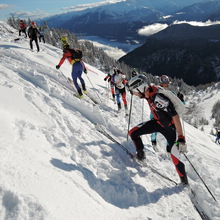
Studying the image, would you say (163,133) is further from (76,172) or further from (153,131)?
→ (76,172)

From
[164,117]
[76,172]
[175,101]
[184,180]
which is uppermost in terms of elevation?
[175,101]

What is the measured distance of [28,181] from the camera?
10.6ft

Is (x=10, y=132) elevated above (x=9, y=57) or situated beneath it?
situated beneath

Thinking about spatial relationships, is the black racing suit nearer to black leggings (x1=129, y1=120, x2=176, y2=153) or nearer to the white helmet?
black leggings (x1=129, y1=120, x2=176, y2=153)

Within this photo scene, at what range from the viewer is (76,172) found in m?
4.32

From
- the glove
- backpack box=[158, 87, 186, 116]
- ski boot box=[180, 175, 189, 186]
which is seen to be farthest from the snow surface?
backpack box=[158, 87, 186, 116]

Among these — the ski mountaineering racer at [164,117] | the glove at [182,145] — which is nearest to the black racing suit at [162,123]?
the ski mountaineering racer at [164,117]

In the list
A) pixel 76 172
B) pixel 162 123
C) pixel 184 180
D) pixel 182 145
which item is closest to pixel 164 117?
pixel 162 123

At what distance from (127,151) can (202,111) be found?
8836 cm

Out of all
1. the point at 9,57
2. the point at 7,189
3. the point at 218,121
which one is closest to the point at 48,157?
the point at 7,189

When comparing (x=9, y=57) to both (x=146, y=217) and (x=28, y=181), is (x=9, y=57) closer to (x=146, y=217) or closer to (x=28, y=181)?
(x=28, y=181)

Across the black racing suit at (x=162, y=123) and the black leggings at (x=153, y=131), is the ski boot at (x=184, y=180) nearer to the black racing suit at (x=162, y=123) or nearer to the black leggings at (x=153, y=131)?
the black racing suit at (x=162, y=123)

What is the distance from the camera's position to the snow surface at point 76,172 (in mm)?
3078

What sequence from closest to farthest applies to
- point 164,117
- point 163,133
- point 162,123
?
point 164,117, point 162,123, point 163,133
